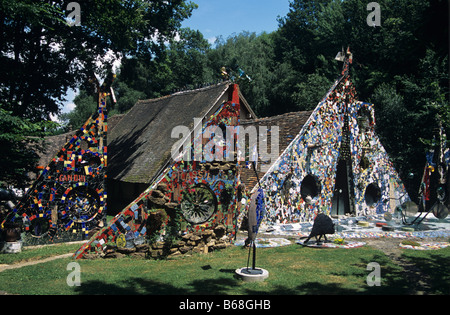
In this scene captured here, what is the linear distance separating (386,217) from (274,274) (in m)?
11.9

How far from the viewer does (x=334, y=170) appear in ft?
68.8

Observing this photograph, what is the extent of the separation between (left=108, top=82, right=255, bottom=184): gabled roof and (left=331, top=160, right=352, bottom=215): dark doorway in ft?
26.9

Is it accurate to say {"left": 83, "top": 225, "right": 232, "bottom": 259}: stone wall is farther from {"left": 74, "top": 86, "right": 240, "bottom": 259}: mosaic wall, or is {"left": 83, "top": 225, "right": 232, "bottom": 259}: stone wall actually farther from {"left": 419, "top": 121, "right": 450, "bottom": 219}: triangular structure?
{"left": 419, "top": 121, "right": 450, "bottom": 219}: triangular structure

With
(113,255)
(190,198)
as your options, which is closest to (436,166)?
(190,198)

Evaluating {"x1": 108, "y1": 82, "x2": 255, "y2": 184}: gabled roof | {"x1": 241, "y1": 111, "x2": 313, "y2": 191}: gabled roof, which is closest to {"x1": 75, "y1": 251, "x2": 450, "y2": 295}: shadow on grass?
{"x1": 241, "y1": 111, "x2": 313, "y2": 191}: gabled roof

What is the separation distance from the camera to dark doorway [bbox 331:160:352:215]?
72.7ft

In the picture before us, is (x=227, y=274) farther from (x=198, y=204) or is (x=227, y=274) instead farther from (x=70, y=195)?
(x=70, y=195)

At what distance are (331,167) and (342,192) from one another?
8.33 feet

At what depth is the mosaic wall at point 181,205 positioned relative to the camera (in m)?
11.4

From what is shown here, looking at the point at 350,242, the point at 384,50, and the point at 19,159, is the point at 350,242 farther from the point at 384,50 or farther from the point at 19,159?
the point at 384,50

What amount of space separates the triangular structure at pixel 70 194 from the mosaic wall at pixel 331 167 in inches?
292

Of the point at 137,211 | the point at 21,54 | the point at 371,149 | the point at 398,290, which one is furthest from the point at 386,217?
the point at 21,54

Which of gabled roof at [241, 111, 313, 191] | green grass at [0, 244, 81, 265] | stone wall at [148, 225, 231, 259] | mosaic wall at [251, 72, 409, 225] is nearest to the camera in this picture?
green grass at [0, 244, 81, 265]

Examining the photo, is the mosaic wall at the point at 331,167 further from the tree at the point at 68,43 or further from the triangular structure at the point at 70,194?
the tree at the point at 68,43
